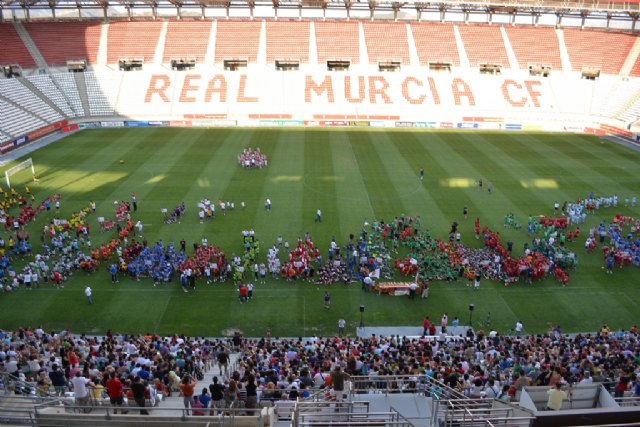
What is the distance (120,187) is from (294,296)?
1801 cm

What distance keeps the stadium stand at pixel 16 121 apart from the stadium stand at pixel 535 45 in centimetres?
5232

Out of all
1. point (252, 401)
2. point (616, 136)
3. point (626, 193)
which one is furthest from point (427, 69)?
point (252, 401)

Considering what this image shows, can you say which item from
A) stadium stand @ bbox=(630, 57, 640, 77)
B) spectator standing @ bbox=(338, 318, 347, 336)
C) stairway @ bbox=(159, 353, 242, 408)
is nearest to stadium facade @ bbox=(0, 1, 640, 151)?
stadium stand @ bbox=(630, 57, 640, 77)

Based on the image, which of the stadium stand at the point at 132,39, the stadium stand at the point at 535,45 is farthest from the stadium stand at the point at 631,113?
the stadium stand at the point at 132,39

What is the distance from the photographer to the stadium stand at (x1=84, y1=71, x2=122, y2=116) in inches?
2173

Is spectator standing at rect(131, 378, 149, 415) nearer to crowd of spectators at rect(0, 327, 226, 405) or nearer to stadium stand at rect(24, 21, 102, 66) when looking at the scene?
crowd of spectators at rect(0, 327, 226, 405)

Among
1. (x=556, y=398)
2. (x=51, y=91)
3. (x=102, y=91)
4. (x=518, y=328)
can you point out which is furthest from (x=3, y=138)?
(x=556, y=398)

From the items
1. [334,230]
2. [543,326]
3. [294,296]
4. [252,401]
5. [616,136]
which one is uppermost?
[616,136]

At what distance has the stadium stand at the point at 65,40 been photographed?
5934cm

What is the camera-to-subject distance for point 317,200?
113 feet

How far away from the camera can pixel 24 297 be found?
77.6ft

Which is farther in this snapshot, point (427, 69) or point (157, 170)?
point (427, 69)

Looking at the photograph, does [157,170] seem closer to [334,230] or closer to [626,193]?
[334,230]

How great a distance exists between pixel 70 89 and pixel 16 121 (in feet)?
34.2
